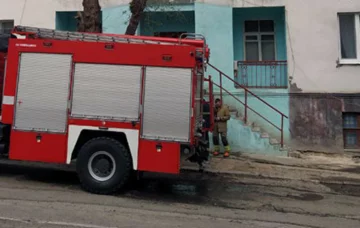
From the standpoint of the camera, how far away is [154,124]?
6391 mm

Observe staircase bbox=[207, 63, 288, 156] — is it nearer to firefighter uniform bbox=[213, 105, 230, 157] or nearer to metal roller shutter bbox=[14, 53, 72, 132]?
firefighter uniform bbox=[213, 105, 230, 157]

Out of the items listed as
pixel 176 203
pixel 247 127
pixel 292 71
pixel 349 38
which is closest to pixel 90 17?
pixel 176 203

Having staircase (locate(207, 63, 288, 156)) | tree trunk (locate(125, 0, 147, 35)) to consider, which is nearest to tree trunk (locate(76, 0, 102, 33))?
tree trunk (locate(125, 0, 147, 35))

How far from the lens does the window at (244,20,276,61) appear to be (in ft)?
44.9

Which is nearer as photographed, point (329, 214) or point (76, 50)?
point (329, 214)

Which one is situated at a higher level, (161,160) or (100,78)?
(100,78)

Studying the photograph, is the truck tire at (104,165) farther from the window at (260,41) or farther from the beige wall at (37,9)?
the window at (260,41)

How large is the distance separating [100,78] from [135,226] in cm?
286

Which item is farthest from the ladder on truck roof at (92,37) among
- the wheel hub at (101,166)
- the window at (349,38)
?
the window at (349,38)

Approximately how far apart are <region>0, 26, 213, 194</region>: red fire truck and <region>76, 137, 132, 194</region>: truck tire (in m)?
0.02

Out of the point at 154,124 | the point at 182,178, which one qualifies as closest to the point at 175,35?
the point at 182,178

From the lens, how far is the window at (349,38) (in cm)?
1215

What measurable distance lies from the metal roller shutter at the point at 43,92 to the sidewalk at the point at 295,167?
Result: 375cm

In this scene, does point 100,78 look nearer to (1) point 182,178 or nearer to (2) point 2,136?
(2) point 2,136
